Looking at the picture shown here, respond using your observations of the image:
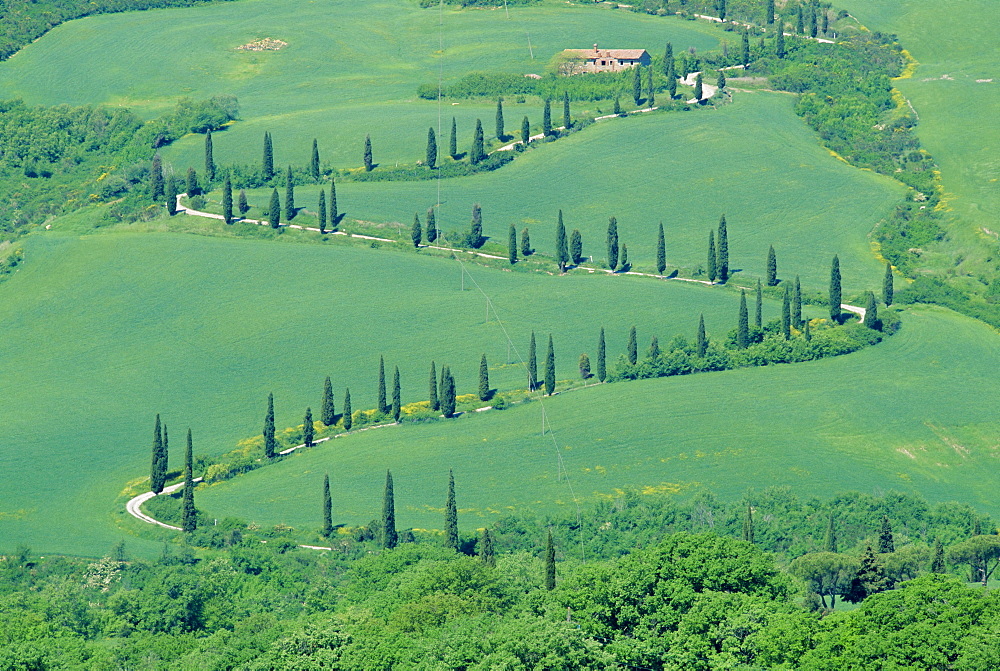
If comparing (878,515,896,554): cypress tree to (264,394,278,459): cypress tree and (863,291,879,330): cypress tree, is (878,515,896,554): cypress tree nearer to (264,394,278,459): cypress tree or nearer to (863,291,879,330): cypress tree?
(863,291,879,330): cypress tree

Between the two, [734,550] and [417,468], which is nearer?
[734,550]

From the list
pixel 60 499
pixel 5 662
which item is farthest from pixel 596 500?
pixel 5 662

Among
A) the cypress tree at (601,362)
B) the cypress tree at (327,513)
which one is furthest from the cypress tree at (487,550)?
the cypress tree at (601,362)

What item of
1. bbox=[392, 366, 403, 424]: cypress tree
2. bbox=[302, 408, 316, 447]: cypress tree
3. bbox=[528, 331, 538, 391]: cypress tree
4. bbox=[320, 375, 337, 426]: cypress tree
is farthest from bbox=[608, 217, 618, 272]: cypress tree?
bbox=[302, 408, 316, 447]: cypress tree

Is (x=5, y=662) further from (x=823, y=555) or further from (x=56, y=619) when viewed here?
(x=823, y=555)

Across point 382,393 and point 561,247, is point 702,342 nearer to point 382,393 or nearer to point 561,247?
point 561,247

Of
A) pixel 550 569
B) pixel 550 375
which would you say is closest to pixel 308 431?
pixel 550 375
